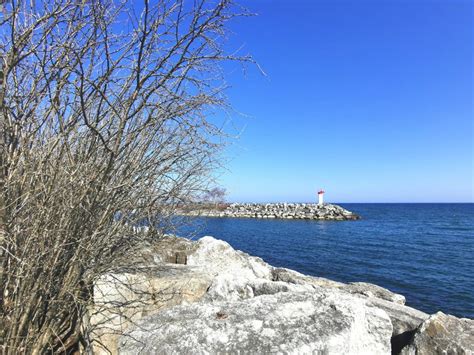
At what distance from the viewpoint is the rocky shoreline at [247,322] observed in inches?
140

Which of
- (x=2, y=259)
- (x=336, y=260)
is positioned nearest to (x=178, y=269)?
(x=2, y=259)

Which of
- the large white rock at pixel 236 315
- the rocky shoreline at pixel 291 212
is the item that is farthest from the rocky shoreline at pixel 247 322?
the rocky shoreline at pixel 291 212

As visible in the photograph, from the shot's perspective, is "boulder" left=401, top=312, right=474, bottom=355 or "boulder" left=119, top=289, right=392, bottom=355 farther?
"boulder" left=401, top=312, right=474, bottom=355

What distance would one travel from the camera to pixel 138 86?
96.4 inches

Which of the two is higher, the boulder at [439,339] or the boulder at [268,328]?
the boulder at [268,328]

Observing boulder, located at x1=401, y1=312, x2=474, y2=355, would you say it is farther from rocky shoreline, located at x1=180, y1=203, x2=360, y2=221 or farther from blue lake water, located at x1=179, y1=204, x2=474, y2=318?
rocky shoreline, located at x1=180, y1=203, x2=360, y2=221

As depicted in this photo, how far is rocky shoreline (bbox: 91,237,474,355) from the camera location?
11.7 feet

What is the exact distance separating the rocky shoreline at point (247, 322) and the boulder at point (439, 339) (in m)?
0.01

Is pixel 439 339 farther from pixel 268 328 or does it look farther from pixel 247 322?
pixel 247 322

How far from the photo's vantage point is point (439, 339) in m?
4.81

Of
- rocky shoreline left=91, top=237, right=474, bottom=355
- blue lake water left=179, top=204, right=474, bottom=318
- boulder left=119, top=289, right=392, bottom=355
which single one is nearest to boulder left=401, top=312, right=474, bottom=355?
rocky shoreline left=91, top=237, right=474, bottom=355

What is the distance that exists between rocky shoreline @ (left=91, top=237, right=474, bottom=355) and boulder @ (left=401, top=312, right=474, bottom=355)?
12mm

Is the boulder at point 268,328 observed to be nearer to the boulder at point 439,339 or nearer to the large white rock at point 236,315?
the large white rock at point 236,315

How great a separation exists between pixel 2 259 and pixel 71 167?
761 millimetres
